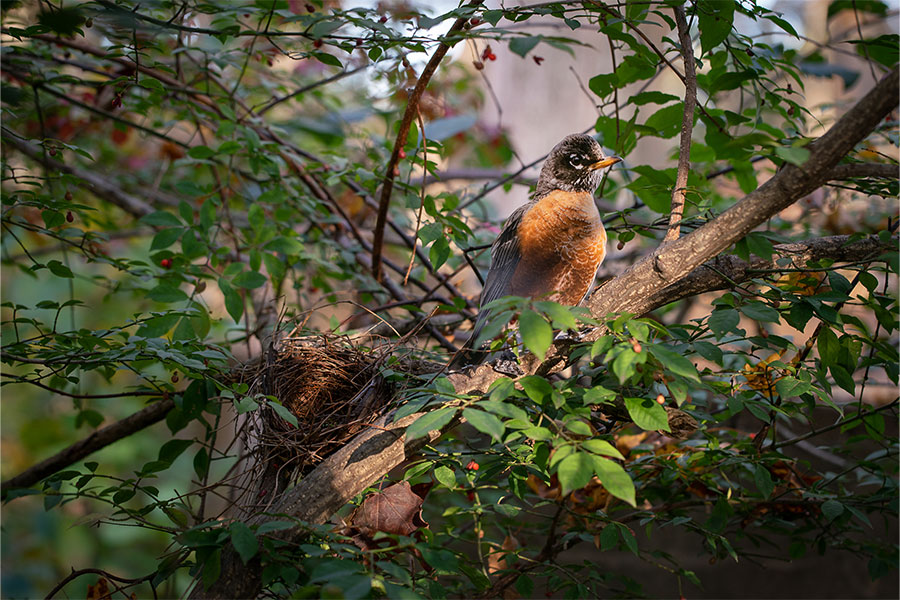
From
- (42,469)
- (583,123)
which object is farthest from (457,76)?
(42,469)

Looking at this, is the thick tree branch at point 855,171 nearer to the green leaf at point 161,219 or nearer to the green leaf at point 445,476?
the green leaf at point 445,476

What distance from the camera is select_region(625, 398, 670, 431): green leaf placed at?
4.16 feet

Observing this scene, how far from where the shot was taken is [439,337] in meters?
2.42

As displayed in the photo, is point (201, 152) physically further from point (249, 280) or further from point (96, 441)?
point (96, 441)

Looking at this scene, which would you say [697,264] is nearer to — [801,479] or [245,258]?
[801,479]

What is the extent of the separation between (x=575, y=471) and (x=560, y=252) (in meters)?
1.06

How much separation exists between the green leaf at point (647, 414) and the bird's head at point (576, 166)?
1.01 metres

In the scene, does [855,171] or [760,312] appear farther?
[760,312]

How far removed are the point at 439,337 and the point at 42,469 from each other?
1.39 meters

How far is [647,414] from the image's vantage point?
1.29 meters

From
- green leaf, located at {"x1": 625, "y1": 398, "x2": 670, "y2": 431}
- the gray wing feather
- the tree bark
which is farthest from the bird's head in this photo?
green leaf, located at {"x1": 625, "y1": 398, "x2": 670, "y2": 431}

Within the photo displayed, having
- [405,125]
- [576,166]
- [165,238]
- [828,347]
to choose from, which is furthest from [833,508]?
[165,238]

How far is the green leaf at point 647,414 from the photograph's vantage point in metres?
1.27

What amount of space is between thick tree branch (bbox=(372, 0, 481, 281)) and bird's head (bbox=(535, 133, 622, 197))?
0.50 m
